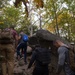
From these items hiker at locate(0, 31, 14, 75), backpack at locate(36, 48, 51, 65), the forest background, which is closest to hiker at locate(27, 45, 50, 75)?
backpack at locate(36, 48, 51, 65)

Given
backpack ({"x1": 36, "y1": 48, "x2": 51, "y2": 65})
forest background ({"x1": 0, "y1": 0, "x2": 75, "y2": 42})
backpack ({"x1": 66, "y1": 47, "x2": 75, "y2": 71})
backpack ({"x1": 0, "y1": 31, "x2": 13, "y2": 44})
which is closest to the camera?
backpack ({"x1": 66, "y1": 47, "x2": 75, "y2": 71})

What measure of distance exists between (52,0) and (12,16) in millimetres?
16827

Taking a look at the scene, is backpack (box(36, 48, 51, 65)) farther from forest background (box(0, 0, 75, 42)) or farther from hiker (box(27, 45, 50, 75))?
forest background (box(0, 0, 75, 42))

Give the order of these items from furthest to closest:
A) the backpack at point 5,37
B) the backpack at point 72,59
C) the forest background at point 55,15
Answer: the forest background at point 55,15, the backpack at point 5,37, the backpack at point 72,59

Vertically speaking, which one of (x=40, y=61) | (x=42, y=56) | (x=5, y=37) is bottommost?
(x=40, y=61)

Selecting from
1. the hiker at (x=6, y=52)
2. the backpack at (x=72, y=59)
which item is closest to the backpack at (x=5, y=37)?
the hiker at (x=6, y=52)

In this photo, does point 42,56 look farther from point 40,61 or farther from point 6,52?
point 6,52

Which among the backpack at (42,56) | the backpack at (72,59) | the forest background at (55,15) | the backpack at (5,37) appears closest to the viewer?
the backpack at (72,59)

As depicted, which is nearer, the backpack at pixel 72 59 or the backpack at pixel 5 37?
Result: the backpack at pixel 72 59

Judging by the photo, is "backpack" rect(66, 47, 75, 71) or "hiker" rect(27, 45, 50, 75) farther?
"hiker" rect(27, 45, 50, 75)

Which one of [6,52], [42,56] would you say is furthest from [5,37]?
[42,56]

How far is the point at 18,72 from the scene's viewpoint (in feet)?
40.3

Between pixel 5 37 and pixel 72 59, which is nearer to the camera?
pixel 72 59

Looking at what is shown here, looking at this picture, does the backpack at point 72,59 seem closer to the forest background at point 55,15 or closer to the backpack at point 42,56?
the backpack at point 42,56
